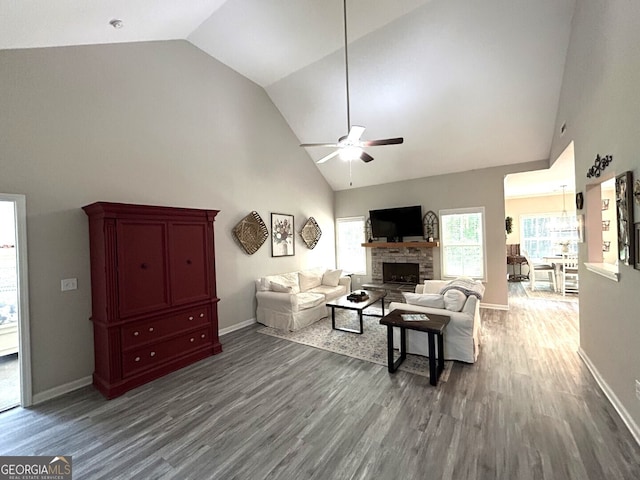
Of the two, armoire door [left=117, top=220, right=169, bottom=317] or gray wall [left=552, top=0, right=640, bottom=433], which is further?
armoire door [left=117, top=220, right=169, bottom=317]

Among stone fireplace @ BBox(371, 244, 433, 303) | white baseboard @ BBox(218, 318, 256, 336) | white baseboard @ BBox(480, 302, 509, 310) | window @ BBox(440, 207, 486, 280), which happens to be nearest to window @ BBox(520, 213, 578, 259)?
window @ BBox(440, 207, 486, 280)

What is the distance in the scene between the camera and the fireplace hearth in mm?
6674

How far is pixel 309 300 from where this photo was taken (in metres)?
4.87

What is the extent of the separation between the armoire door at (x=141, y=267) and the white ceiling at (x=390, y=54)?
6.44 ft

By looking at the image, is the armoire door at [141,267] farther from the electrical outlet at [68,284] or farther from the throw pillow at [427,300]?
the throw pillow at [427,300]

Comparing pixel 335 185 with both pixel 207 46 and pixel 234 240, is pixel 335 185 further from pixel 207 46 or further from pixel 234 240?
pixel 207 46

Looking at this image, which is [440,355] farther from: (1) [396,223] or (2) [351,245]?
(2) [351,245]

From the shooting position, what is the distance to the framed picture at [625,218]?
2012 mm

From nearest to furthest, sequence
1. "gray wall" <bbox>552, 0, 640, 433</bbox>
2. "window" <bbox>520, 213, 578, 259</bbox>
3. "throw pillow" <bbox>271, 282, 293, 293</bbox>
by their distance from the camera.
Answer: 1. "gray wall" <bbox>552, 0, 640, 433</bbox>
2. "throw pillow" <bbox>271, 282, 293, 293</bbox>
3. "window" <bbox>520, 213, 578, 259</bbox>

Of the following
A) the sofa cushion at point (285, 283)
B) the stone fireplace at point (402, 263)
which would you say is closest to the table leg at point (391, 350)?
the sofa cushion at point (285, 283)

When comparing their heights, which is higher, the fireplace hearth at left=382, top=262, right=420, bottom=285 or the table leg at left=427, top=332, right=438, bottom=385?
the fireplace hearth at left=382, top=262, right=420, bottom=285

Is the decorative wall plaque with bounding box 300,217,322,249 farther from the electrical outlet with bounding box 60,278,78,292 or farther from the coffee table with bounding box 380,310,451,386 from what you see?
the electrical outlet with bounding box 60,278,78,292

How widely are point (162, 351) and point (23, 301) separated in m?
1.38

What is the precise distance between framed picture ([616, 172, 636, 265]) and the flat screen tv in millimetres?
4137
